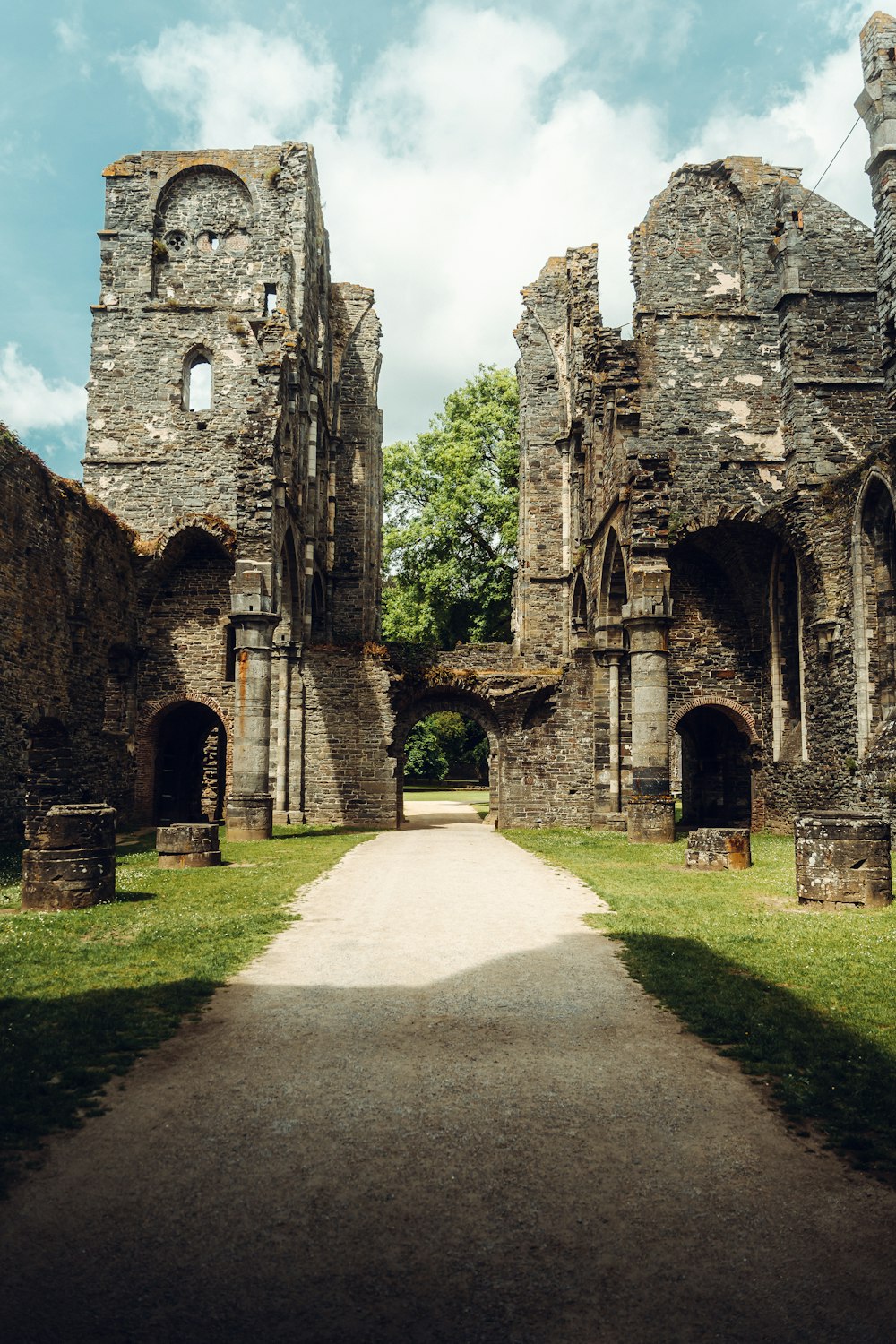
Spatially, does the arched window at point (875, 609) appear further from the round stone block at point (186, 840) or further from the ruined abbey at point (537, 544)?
the round stone block at point (186, 840)

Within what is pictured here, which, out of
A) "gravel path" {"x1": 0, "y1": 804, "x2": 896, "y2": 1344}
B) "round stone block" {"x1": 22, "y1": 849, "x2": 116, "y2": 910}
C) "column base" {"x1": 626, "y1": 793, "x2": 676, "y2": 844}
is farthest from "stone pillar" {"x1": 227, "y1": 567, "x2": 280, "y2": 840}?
"gravel path" {"x1": 0, "y1": 804, "x2": 896, "y2": 1344}

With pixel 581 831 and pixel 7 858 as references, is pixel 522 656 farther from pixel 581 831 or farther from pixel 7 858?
pixel 7 858

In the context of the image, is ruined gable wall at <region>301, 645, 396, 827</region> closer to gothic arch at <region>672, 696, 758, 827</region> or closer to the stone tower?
the stone tower

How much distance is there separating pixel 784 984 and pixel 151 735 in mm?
18713

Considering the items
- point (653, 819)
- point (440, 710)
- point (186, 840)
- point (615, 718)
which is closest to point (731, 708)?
point (615, 718)

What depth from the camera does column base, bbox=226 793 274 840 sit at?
52.1ft

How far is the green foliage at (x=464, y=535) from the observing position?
33.8m

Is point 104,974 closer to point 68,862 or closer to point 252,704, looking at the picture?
point 68,862

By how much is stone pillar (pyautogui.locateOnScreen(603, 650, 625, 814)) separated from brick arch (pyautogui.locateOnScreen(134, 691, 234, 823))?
360 inches

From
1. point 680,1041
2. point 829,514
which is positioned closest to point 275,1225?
point 680,1041

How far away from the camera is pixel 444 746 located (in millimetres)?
45688

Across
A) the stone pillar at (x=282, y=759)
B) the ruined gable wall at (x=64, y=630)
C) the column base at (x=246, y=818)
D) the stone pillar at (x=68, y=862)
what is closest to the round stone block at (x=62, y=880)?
the stone pillar at (x=68, y=862)

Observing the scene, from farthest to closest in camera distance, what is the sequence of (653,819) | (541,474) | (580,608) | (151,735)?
(541,474), (580,608), (151,735), (653,819)

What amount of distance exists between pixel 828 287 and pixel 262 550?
53.5 ft
